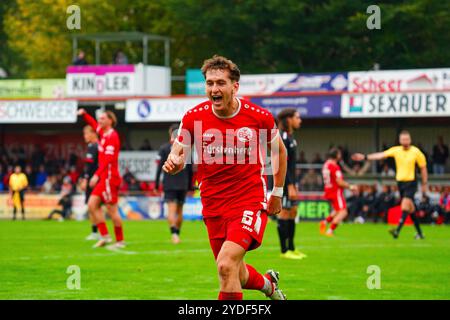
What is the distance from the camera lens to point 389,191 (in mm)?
33062

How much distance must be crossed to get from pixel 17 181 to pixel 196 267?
2084 cm

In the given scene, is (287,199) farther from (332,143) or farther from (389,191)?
(332,143)

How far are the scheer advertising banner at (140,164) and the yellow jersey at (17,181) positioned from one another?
177 inches

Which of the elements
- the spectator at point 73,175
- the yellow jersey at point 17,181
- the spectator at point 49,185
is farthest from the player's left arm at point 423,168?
the spectator at point 73,175

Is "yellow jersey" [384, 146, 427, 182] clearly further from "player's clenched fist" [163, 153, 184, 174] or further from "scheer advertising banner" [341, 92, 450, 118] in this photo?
"player's clenched fist" [163, 153, 184, 174]

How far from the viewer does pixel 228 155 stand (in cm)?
1021

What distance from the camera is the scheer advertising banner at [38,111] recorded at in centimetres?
3878

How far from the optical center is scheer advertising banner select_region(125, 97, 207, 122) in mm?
37188

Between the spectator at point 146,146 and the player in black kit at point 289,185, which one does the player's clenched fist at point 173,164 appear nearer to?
the player in black kit at point 289,185

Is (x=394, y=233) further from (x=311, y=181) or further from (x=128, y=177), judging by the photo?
(x=128, y=177)

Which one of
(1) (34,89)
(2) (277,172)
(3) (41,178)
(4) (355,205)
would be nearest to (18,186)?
(3) (41,178)

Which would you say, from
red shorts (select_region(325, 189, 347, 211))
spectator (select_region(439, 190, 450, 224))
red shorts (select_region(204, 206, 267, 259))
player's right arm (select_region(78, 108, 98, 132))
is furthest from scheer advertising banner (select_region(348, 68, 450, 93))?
red shorts (select_region(204, 206, 267, 259))

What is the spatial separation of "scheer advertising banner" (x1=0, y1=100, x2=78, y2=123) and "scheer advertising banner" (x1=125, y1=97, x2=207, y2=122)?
6.91 ft
